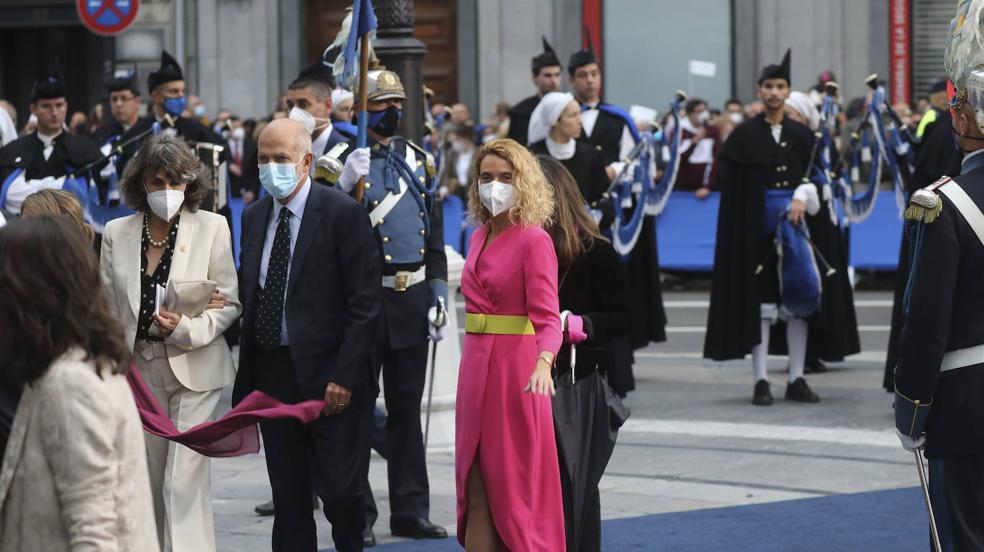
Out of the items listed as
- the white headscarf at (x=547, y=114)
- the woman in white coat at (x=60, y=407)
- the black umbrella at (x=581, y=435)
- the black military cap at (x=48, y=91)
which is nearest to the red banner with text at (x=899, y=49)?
the white headscarf at (x=547, y=114)

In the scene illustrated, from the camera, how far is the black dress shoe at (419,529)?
781 centimetres

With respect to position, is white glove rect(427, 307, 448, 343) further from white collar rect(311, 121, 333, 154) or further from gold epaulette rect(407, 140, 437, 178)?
white collar rect(311, 121, 333, 154)

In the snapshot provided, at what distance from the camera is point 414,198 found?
786 centimetres

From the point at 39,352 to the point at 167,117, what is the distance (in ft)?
22.6

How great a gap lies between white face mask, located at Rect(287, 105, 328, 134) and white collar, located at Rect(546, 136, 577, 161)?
254cm

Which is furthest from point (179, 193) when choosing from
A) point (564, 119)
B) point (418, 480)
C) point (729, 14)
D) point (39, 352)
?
point (729, 14)

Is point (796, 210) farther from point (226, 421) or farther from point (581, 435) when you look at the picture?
point (226, 421)

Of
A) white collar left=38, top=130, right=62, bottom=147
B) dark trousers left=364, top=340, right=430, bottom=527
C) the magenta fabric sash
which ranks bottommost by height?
dark trousers left=364, top=340, right=430, bottom=527

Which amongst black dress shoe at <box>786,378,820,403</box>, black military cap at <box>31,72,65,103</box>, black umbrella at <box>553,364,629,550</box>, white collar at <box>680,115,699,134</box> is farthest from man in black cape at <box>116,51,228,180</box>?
white collar at <box>680,115,699,134</box>

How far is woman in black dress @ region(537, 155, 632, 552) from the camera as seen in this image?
6.64 meters

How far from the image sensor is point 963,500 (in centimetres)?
556

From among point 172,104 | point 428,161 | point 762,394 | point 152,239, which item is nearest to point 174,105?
point 172,104

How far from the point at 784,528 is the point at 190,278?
284cm

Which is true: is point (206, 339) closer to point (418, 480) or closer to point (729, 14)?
point (418, 480)
